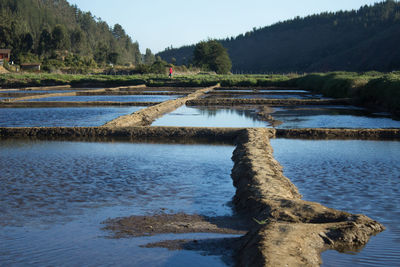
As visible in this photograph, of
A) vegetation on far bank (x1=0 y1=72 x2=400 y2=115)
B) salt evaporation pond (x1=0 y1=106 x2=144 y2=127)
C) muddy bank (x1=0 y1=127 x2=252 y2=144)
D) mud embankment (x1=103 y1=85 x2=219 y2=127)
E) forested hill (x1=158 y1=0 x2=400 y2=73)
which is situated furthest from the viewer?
forested hill (x1=158 y1=0 x2=400 y2=73)

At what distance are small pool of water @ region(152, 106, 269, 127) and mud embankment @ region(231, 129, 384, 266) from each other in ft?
24.8

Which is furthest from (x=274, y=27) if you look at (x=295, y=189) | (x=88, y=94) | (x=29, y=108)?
(x=295, y=189)

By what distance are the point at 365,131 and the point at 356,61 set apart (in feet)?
262

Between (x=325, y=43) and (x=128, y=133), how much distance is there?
11742cm

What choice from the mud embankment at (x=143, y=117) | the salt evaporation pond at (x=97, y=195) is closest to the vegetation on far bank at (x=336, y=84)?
the mud embankment at (x=143, y=117)

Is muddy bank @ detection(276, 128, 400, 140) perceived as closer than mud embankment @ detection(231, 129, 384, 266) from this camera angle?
No

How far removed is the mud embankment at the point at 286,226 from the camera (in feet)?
11.2

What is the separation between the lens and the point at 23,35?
82.2 m

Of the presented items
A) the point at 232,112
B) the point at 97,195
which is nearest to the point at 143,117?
the point at 232,112

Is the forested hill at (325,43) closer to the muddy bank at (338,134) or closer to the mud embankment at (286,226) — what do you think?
the muddy bank at (338,134)

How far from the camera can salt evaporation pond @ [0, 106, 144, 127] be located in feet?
44.6

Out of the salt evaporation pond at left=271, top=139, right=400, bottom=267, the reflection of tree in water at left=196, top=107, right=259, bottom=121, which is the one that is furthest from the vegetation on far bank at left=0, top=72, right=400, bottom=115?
the salt evaporation pond at left=271, top=139, right=400, bottom=267

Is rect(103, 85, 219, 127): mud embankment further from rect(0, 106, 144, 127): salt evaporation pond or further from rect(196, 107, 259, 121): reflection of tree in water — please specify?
rect(196, 107, 259, 121): reflection of tree in water

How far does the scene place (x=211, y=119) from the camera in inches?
604
